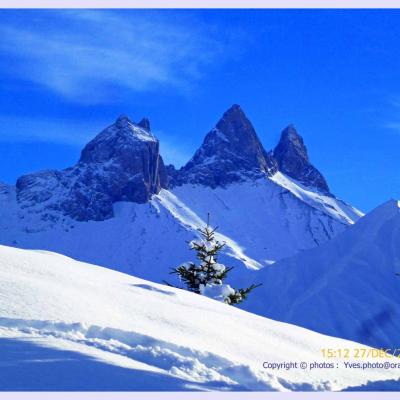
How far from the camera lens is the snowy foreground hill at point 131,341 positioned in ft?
29.8

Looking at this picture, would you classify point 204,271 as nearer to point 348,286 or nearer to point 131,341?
point 131,341

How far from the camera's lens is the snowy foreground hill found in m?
9.09

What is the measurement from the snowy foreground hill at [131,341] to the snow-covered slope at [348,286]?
71.9 metres

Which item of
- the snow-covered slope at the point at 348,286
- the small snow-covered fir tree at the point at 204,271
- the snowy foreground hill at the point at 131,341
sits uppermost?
the snow-covered slope at the point at 348,286

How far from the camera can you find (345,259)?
340 feet

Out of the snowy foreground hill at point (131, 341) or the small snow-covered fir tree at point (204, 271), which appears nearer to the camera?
the snowy foreground hill at point (131, 341)

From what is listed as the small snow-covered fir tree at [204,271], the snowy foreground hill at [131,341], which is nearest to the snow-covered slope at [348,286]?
the small snow-covered fir tree at [204,271]

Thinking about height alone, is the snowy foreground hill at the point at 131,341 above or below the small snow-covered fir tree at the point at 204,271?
below

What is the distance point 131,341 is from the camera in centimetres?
1107

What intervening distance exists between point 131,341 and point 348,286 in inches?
3500

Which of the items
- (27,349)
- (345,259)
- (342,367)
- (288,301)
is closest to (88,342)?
(27,349)

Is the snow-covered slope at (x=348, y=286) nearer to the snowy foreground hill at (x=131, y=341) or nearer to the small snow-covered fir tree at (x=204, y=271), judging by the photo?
the small snow-covered fir tree at (x=204, y=271)

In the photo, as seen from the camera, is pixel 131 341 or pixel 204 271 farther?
pixel 204 271

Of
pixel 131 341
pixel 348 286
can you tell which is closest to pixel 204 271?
pixel 131 341
